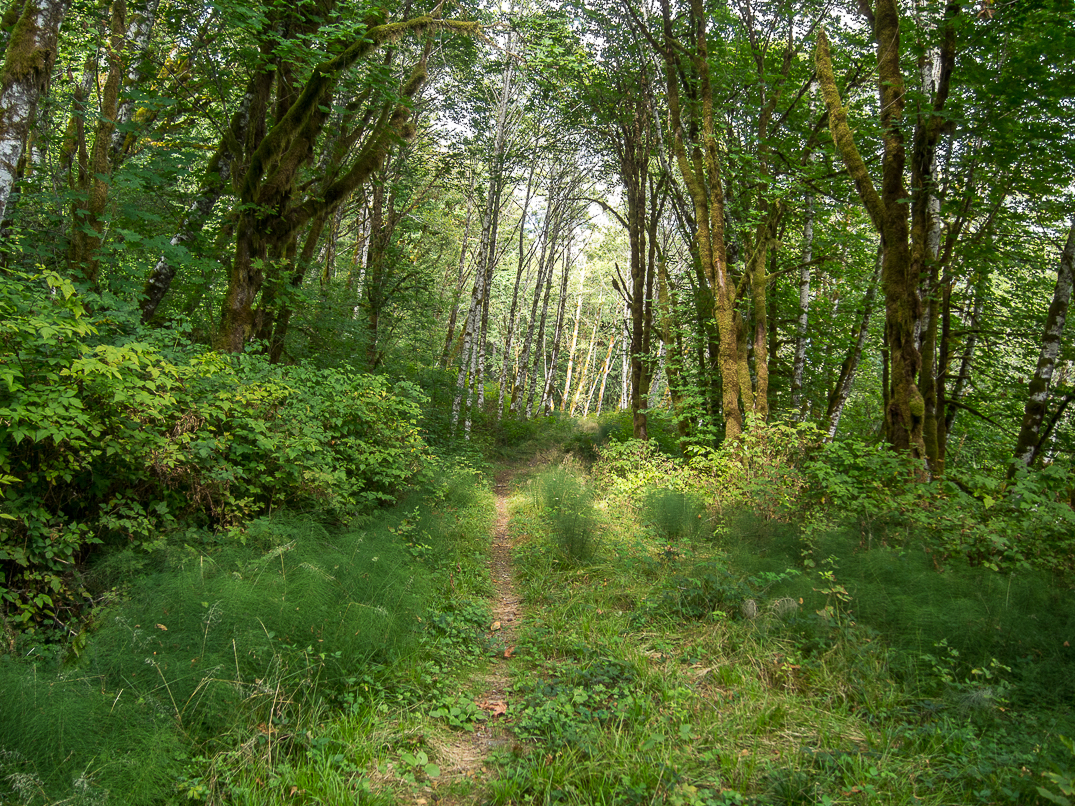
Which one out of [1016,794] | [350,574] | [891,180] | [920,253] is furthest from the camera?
[920,253]

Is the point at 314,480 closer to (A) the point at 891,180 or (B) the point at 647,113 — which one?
(A) the point at 891,180

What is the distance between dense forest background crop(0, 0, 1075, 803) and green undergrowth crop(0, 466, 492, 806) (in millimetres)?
260

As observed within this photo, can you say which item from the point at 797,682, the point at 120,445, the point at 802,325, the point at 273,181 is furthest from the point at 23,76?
the point at 802,325

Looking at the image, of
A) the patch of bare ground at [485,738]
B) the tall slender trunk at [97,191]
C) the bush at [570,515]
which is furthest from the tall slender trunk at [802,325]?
the tall slender trunk at [97,191]

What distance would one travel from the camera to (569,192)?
69.5ft

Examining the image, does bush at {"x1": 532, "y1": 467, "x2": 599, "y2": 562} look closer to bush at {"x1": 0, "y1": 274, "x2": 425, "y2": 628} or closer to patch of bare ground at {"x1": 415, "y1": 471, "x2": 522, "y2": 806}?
patch of bare ground at {"x1": 415, "y1": 471, "x2": 522, "y2": 806}

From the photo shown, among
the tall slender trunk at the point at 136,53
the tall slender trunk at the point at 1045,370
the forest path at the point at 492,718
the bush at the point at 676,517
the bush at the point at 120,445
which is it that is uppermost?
the tall slender trunk at the point at 136,53

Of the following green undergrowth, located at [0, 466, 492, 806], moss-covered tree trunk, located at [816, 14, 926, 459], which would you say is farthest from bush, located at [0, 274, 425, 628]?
moss-covered tree trunk, located at [816, 14, 926, 459]

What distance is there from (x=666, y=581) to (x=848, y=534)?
1959 millimetres

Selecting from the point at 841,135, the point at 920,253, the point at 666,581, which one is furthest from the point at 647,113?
the point at 666,581

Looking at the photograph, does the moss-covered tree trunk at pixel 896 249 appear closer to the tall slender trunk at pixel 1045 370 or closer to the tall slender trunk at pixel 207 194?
the tall slender trunk at pixel 1045 370

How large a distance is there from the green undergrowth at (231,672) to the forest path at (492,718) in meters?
0.21

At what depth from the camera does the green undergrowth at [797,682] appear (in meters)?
2.78

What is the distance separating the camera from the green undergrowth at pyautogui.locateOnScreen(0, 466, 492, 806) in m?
2.49
